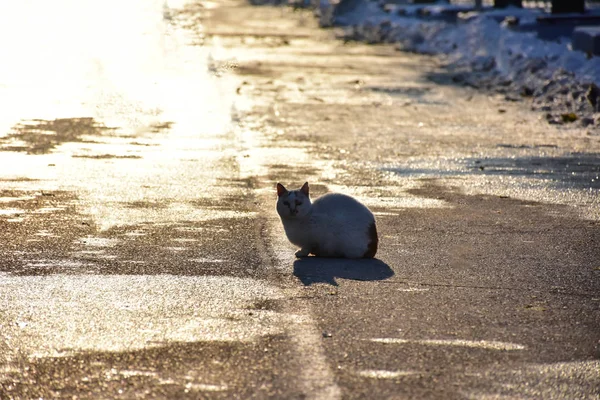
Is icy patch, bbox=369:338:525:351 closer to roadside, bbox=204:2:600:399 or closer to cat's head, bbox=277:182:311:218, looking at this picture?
roadside, bbox=204:2:600:399

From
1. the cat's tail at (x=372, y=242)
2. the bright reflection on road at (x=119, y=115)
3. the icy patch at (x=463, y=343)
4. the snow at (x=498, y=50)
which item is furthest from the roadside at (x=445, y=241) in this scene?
the snow at (x=498, y=50)

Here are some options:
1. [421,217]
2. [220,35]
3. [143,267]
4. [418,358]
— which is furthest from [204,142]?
[220,35]

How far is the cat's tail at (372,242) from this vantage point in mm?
8156

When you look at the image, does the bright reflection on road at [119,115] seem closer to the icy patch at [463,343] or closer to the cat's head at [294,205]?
the cat's head at [294,205]

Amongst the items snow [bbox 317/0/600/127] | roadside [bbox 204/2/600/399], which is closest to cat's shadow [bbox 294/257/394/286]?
roadside [bbox 204/2/600/399]

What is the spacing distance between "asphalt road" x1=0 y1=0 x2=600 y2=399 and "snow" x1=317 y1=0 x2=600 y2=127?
968 mm

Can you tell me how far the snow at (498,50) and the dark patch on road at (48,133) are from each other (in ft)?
22.8

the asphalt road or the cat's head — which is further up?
the cat's head

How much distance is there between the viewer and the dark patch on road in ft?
45.5

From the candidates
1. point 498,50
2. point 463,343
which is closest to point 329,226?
point 463,343

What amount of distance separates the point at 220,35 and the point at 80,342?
28.8m

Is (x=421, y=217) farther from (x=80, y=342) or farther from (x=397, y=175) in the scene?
(x=80, y=342)

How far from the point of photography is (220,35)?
112ft

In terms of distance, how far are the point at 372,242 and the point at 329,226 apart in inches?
12.7
